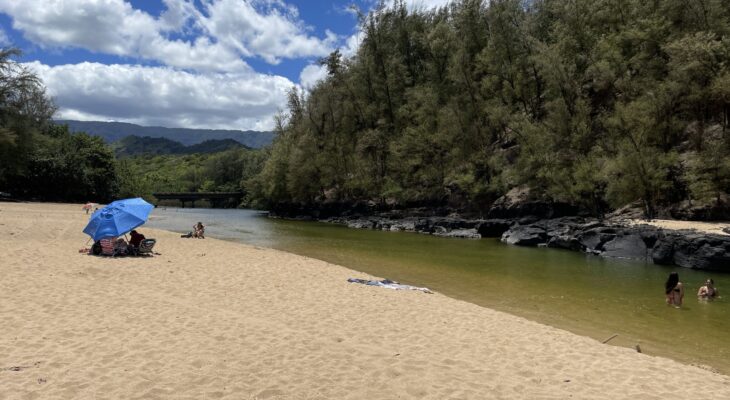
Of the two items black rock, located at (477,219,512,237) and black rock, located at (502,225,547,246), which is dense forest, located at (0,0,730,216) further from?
black rock, located at (502,225,547,246)

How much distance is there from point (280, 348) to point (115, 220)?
45.8 feet

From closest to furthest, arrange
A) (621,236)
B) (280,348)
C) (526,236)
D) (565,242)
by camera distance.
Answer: (280,348) < (621,236) < (565,242) < (526,236)

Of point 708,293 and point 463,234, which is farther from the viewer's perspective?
point 463,234

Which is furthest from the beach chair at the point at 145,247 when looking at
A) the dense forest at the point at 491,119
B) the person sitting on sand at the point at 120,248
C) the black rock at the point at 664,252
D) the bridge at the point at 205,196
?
the bridge at the point at 205,196

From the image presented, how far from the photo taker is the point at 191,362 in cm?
781

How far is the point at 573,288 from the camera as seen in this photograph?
19.8 m

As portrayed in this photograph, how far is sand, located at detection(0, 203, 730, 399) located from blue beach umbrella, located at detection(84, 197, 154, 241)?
3.60 m

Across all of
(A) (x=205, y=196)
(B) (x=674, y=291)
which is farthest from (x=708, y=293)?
(A) (x=205, y=196)

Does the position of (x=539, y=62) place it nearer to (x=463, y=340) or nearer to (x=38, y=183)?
(x=463, y=340)

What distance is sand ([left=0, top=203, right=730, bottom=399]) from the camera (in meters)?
7.01

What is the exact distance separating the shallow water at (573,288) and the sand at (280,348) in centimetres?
232

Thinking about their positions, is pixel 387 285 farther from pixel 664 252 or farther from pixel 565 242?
pixel 565 242

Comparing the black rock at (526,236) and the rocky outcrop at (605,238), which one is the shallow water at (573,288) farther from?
the black rock at (526,236)

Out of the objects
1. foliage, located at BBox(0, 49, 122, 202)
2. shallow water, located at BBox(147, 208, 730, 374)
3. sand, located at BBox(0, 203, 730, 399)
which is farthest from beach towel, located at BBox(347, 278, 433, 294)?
foliage, located at BBox(0, 49, 122, 202)
